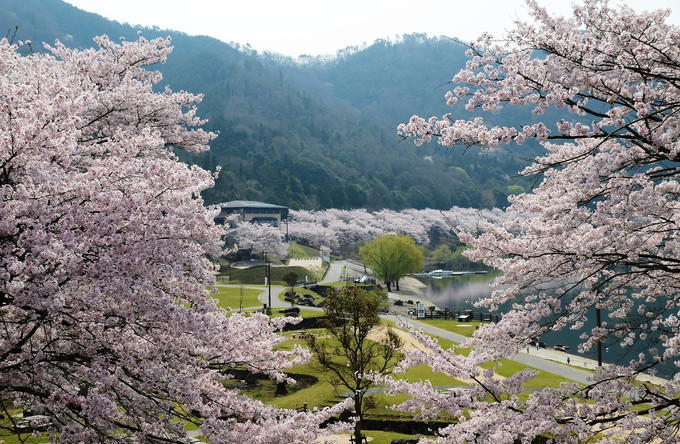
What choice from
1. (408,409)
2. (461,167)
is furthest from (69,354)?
(461,167)

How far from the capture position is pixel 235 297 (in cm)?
5347

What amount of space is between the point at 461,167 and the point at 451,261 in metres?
86.2

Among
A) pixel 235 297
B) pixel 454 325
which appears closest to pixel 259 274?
pixel 235 297

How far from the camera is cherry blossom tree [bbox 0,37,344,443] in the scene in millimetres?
6602

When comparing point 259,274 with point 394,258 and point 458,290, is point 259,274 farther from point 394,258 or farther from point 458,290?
point 458,290

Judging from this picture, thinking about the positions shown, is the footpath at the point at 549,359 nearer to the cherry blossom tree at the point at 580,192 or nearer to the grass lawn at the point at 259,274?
the grass lawn at the point at 259,274

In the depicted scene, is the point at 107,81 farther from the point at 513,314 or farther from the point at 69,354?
the point at 513,314

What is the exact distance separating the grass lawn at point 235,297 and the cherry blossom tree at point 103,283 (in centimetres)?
3725

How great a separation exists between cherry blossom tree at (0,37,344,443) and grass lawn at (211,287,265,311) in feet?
122

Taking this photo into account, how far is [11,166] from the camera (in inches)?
270

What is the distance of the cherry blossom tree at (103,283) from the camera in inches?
260

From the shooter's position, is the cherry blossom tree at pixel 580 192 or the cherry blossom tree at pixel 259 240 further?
the cherry blossom tree at pixel 259 240

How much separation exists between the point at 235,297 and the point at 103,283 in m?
47.7

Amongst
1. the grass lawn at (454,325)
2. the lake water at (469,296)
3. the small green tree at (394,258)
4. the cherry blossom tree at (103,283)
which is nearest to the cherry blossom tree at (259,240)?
the small green tree at (394,258)
